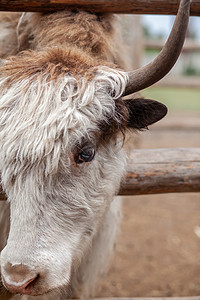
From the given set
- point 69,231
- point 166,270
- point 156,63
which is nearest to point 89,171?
point 69,231

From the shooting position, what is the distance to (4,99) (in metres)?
1.88

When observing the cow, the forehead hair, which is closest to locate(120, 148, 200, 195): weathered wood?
the cow

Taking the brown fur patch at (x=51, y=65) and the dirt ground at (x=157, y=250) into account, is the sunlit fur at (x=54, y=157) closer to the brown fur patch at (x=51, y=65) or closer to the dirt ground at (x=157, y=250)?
the brown fur patch at (x=51, y=65)

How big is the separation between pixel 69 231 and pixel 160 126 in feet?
28.5

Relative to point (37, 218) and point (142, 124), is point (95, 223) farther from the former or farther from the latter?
point (142, 124)

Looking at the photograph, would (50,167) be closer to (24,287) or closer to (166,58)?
(24,287)

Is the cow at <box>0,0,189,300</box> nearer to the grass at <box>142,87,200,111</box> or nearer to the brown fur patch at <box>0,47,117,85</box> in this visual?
the brown fur patch at <box>0,47,117,85</box>

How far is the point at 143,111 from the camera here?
2.08m

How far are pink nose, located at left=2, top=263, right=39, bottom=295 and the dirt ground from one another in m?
2.33

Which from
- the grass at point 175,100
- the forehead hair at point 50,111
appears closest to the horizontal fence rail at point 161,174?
the forehead hair at point 50,111

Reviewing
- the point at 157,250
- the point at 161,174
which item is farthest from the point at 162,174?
the point at 157,250

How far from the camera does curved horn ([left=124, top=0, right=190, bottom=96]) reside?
5.59 ft

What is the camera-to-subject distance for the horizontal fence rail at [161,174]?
8.14 feet

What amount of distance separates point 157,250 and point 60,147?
3168 millimetres
